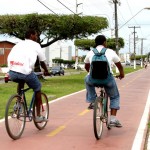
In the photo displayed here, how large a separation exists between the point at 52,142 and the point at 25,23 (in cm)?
2531

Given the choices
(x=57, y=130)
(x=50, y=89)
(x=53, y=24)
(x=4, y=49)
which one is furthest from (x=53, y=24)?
(x=4, y=49)

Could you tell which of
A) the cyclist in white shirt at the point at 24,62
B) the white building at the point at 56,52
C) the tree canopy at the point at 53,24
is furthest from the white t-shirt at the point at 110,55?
the white building at the point at 56,52

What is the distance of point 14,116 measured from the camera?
26.0 feet

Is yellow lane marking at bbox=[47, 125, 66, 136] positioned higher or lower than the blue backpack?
lower

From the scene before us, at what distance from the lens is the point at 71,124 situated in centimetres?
989

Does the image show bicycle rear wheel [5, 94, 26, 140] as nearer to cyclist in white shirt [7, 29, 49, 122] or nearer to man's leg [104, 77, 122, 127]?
cyclist in white shirt [7, 29, 49, 122]

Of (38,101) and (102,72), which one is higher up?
(102,72)

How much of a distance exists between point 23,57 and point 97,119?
178cm

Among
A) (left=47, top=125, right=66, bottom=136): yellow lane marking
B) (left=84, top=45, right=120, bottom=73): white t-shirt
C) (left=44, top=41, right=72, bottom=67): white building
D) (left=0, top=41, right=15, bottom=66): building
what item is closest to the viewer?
(left=84, top=45, right=120, bottom=73): white t-shirt

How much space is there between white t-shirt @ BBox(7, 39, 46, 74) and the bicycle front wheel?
4.56ft

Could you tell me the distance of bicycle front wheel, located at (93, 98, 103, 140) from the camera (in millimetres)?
7836

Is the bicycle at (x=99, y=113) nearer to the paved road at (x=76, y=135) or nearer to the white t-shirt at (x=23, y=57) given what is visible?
the paved road at (x=76, y=135)

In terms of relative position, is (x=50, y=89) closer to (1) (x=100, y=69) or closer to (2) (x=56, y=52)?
(1) (x=100, y=69)

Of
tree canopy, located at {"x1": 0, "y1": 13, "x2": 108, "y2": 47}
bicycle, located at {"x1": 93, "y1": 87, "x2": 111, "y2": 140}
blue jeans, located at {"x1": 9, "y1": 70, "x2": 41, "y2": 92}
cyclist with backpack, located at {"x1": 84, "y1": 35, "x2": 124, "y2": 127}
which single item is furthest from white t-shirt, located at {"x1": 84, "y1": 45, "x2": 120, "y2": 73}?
tree canopy, located at {"x1": 0, "y1": 13, "x2": 108, "y2": 47}
